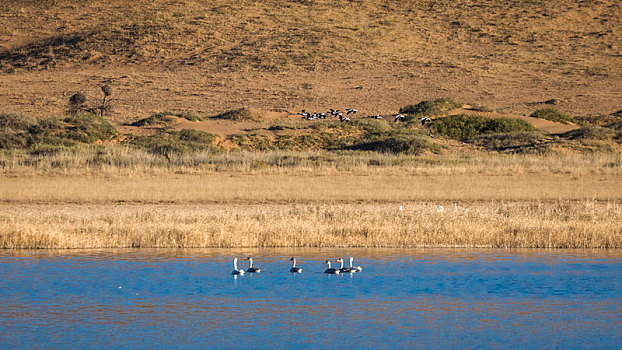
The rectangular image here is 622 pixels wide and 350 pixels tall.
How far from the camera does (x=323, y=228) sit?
17.8 metres

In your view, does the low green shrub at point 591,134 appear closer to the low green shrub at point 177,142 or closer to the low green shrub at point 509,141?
the low green shrub at point 509,141

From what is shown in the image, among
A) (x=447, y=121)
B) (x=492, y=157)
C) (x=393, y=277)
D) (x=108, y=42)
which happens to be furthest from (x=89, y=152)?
(x=108, y=42)

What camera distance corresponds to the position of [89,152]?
35062 mm

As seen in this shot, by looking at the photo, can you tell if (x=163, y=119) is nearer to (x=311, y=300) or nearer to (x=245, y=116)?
(x=245, y=116)

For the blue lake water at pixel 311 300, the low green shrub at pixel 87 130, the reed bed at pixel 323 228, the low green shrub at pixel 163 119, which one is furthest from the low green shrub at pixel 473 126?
the blue lake water at pixel 311 300

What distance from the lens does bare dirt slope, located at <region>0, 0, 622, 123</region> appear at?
230 feet

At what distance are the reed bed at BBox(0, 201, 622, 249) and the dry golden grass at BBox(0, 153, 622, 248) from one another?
26 mm

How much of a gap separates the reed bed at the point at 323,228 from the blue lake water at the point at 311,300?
0.59 m

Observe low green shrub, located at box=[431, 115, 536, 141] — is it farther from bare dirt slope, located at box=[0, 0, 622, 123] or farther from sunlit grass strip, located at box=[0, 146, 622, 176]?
bare dirt slope, located at box=[0, 0, 622, 123]

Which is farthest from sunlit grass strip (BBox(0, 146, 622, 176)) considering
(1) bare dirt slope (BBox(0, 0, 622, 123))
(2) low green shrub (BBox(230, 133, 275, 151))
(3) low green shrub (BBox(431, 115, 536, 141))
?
(1) bare dirt slope (BBox(0, 0, 622, 123))

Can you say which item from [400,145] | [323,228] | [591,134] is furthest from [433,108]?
[323,228]

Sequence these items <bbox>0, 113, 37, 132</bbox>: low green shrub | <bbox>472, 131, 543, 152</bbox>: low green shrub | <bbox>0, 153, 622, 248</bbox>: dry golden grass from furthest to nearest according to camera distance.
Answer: <bbox>0, 113, 37, 132</bbox>: low green shrub, <bbox>472, 131, 543, 152</bbox>: low green shrub, <bbox>0, 153, 622, 248</bbox>: dry golden grass

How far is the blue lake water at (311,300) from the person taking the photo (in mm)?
10430

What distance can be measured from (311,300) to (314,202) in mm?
11016
